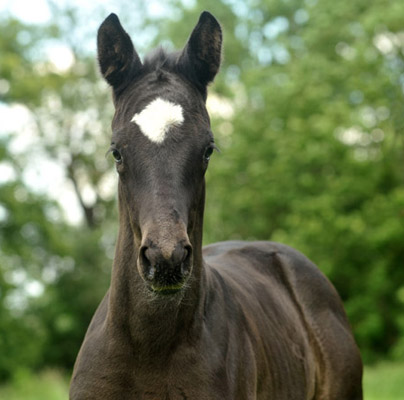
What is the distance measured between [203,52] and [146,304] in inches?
63.8

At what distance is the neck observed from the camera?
407cm

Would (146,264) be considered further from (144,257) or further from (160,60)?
(160,60)

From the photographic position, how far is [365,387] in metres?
19.3

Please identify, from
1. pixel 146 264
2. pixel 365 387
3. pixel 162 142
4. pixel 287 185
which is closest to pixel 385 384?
pixel 365 387

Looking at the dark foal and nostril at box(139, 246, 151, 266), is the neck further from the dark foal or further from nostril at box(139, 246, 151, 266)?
nostril at box(139, 246, 151, 266)

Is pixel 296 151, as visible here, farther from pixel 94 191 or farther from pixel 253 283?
pixel 253 283

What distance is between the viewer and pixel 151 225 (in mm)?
3543

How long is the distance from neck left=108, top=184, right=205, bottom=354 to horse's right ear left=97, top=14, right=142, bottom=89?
816 millimetres

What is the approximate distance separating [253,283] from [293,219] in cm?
2002

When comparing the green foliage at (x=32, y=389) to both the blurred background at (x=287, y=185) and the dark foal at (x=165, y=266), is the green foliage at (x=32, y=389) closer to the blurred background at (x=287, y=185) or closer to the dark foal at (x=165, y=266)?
the blurred background at (x=287, y=185)

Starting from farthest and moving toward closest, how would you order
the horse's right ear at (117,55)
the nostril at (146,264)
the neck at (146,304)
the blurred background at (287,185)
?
the blurred background at (287,185) → the horse's right ear at (117,55) → the neck at (146,304) → the nostril at (146,264)

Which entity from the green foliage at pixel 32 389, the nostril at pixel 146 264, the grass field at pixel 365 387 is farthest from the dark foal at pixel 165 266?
the green foliage at pixel 32 389

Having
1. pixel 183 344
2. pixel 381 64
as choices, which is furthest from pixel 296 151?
pixel 183 344

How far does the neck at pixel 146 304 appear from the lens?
4.07 meters
